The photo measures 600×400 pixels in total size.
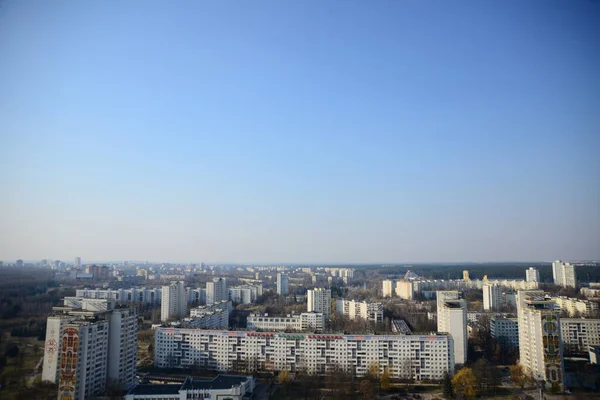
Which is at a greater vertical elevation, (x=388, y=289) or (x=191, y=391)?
(x=388, y=289)

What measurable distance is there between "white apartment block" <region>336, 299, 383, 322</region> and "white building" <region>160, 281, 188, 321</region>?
5.29 metres

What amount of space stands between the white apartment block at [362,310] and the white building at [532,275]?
953 centimetres

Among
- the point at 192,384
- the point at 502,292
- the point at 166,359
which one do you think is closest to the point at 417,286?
the point at 502,292

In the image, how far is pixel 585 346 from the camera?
9.56 meters

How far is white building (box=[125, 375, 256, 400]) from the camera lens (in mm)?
5934

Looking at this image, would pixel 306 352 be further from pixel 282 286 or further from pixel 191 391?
pixel 282 286

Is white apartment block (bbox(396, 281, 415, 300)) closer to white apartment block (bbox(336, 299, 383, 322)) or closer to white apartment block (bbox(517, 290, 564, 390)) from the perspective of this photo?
white apartment block (bbox(336, 299, 383, 322))

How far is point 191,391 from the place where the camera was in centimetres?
596

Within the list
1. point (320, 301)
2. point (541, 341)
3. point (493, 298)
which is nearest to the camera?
point (541, 341)

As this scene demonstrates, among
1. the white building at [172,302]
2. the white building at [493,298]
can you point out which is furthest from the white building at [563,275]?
the white building at [172,302]

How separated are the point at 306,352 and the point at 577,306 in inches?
334

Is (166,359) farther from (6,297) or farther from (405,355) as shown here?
(405,355)

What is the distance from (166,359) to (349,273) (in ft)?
82.5

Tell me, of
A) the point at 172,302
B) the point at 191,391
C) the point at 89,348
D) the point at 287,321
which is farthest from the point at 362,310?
the point at 89,348
